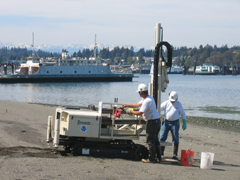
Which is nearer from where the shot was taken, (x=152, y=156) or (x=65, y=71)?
(x=152, y=156)

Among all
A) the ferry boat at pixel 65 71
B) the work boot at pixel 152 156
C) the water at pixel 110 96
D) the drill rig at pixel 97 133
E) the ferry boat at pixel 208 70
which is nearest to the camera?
the drill rig at pixel 97 133

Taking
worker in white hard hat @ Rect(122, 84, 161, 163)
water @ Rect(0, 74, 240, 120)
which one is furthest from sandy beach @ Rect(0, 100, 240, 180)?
water @ Rect(0, 74, 240, 120)

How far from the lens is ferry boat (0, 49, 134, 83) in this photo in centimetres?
7669

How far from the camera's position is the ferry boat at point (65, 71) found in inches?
3019

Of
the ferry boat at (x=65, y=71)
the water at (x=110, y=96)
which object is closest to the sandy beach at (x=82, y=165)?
the water at (x=110, y=96)

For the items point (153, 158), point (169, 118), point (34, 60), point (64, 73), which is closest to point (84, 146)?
point (153, 158)

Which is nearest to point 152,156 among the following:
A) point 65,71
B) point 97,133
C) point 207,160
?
point 207,160

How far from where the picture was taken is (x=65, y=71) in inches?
3211

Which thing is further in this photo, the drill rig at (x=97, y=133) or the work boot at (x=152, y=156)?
the work boot at (x=152, y=156)

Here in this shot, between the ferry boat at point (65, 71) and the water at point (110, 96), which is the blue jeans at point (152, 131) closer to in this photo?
the water at point (110, 96)

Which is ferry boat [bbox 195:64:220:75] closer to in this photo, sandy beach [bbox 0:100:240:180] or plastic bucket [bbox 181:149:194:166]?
sandy beach [bbox 0:100:240:180]

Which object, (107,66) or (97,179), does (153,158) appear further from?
(107,66)

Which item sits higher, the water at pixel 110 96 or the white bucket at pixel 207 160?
the white bucket at pixel 207 160

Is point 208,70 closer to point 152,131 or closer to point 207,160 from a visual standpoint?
point 207,160
